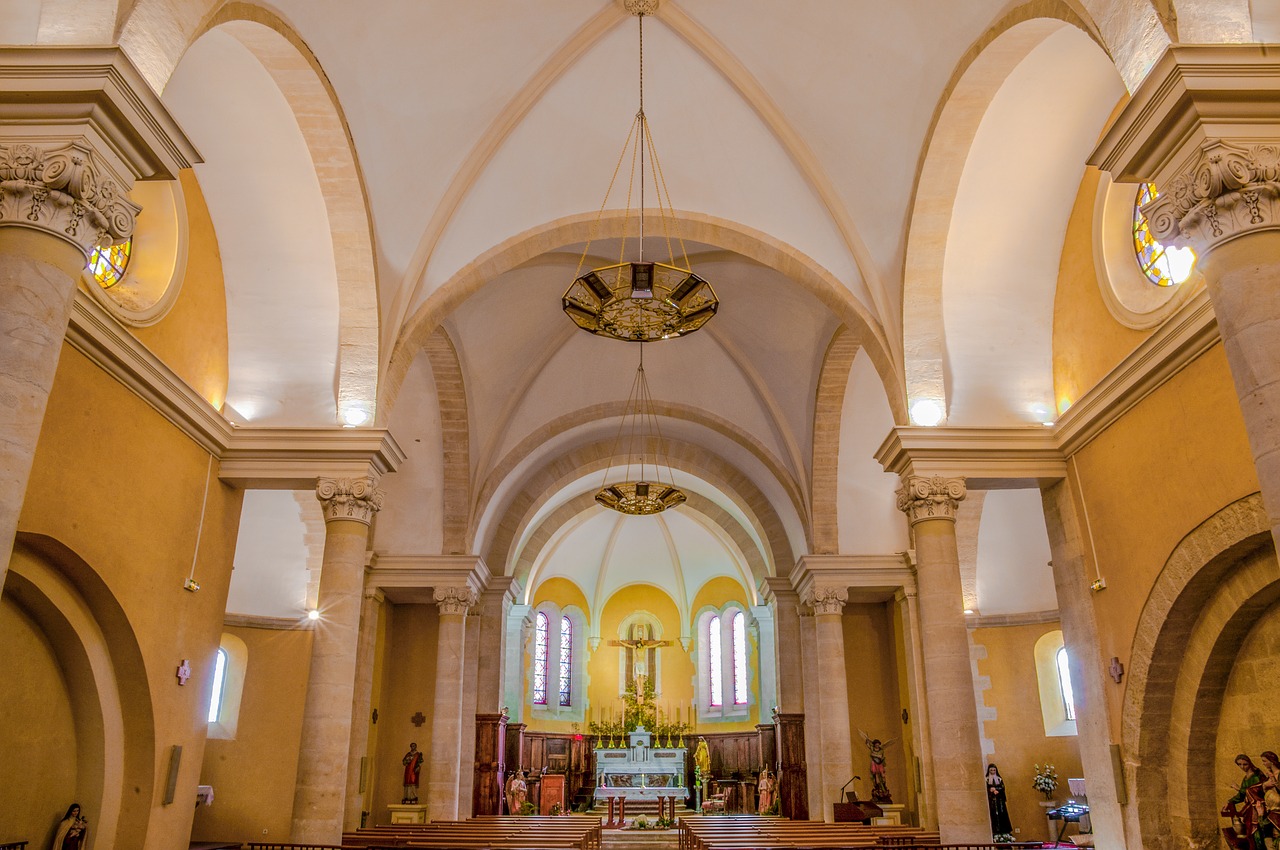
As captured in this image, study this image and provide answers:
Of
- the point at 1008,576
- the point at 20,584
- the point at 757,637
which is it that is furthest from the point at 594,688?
the point at 20,584

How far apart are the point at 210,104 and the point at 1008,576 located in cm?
1501

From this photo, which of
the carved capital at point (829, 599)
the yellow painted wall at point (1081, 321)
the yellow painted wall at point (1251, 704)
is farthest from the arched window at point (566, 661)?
the yellow painted wall at point (1251, 704)

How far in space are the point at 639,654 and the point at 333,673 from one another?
1985 centimetres

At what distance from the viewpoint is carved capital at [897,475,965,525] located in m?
10.3

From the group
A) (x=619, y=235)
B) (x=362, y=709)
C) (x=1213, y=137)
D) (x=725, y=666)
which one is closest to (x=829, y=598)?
(x=619, y=235)

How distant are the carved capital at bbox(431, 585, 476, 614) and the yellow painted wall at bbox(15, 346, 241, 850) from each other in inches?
244

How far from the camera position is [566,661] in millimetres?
28703

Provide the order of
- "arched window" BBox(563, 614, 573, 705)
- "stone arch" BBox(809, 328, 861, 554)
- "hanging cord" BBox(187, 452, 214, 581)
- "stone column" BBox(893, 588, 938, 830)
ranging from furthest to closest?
1. "arched window" BBox(563, 614, 573, 705)
2. "stone arch" BBox(809, 328, 861, 554)
3. "stone column" BBox(893, 588, 938, 830)
4. "hanging cord" BBox(187, 452, 214, 581)

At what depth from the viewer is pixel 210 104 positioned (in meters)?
9.31

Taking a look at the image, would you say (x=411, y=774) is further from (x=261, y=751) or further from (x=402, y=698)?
(x=261, y=751)

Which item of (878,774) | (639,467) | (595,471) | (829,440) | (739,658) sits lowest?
(878,774)

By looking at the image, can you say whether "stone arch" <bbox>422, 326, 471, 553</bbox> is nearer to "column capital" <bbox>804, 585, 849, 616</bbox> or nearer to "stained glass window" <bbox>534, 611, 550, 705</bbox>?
"column capital" <bbox>804, 585, 849, 616</bbox>

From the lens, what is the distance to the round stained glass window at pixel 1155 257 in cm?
867

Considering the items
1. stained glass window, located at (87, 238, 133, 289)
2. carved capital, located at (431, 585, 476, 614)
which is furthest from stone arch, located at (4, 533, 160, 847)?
carved capital, located at (431, 585, 476, 614)
